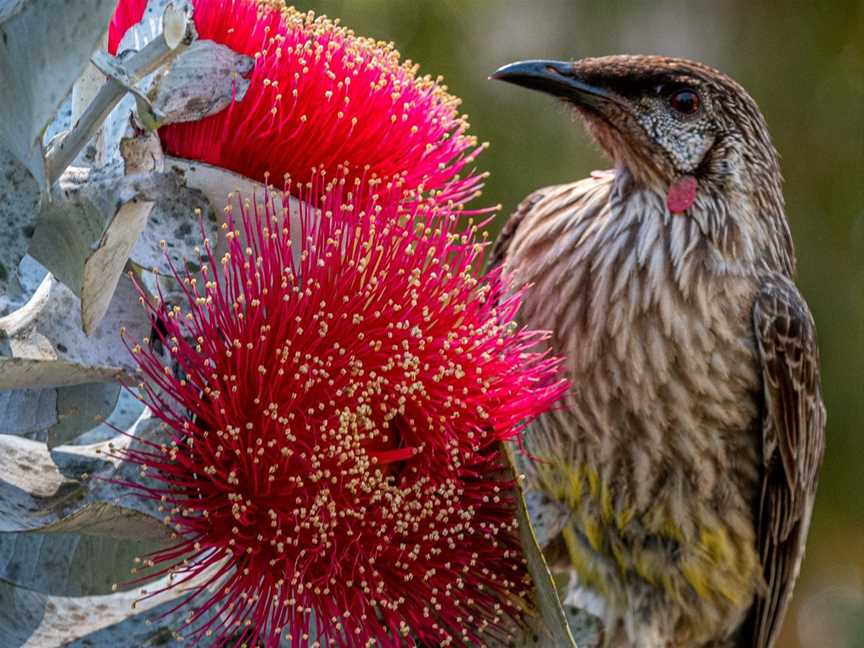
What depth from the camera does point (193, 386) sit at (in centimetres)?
100

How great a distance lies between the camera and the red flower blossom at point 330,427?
39.2 inches

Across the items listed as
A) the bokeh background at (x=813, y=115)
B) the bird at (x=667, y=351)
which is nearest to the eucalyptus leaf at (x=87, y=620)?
the bird at (x=667, y=351)

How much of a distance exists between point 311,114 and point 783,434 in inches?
44.5

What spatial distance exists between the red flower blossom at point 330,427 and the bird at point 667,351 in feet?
2.17

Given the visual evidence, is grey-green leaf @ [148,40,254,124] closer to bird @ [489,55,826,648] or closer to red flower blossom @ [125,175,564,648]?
red flower blossom @ [125,175,564,648]

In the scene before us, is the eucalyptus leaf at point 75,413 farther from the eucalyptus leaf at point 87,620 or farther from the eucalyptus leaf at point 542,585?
the eucalyptus leaf at point 542,585

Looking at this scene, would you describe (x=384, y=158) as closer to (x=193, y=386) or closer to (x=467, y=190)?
(x=467, y=190)

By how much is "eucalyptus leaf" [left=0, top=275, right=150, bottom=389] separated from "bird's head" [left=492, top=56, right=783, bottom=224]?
813 millimetres

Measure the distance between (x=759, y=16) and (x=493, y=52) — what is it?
2.93 ft

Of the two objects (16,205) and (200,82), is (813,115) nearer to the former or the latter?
(200,82)

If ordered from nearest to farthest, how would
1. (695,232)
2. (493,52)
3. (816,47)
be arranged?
(695,232), (493,52), (816,47)

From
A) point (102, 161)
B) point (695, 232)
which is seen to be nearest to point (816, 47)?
point (695, 232)

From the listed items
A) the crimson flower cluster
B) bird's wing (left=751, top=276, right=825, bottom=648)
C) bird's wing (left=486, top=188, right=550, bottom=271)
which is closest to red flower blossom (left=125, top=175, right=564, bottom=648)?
the crimson flower cluster

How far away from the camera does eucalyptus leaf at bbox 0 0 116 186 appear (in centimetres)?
71
